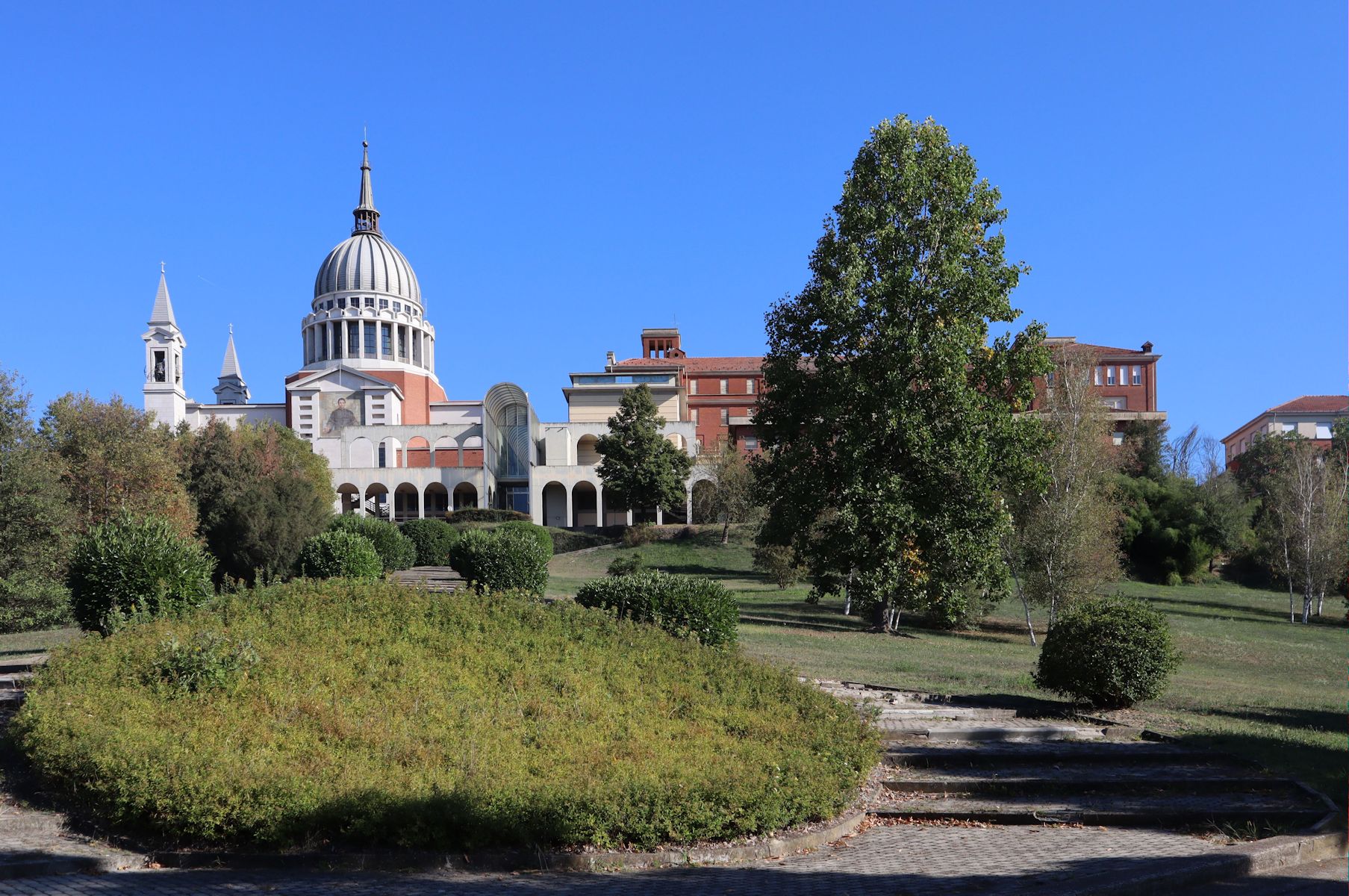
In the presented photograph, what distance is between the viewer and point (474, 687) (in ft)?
35.7

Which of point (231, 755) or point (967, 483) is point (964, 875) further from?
point (967, 483)

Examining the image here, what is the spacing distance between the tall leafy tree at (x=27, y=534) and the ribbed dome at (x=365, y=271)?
59701mm

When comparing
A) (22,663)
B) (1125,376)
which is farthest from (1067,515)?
(1125,376)

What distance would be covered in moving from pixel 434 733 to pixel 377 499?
60.2m

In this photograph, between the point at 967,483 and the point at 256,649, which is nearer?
the point at 256,649

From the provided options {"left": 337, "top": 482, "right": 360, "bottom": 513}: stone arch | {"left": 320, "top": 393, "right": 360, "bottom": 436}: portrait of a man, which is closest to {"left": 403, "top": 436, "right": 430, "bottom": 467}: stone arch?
{"left": 337, "top": 482, "right": 360, "bottom": 513}: stone arch

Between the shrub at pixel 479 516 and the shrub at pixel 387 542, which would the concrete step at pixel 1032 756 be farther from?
the shrub at pixel 479 516

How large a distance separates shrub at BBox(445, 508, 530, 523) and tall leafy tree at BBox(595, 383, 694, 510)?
648 cm

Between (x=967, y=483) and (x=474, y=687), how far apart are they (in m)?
12.2

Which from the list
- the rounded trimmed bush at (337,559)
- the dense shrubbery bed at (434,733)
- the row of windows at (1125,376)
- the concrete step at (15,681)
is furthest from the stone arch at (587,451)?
the concrete step at (15,681)

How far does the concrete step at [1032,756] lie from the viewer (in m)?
10.2

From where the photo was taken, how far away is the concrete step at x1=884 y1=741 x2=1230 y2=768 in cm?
1017

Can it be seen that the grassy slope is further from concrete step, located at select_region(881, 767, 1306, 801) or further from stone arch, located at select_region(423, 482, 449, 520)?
stone arch, located at select_region(423, 482, 449, 520)

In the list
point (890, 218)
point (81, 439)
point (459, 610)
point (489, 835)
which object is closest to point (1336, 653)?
point (890, 218)
